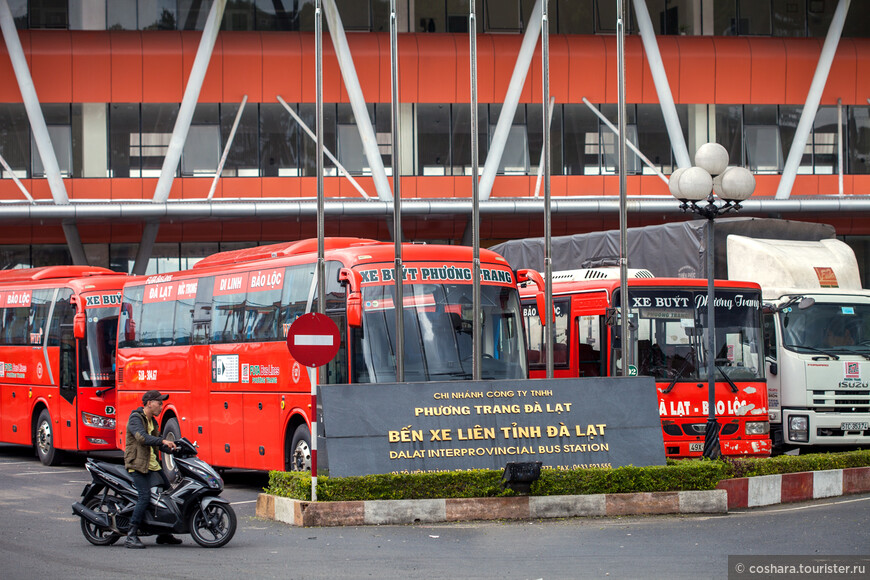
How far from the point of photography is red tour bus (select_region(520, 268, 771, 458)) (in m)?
A: 17.7

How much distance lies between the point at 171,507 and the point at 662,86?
2744 cm

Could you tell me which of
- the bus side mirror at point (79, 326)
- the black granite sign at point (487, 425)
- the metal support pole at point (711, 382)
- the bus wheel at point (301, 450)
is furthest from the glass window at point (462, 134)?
the black granite sign at point (487, 425)

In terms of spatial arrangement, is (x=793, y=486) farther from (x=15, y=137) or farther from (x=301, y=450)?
(x=15, y=137)

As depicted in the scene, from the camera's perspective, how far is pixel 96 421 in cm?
2322

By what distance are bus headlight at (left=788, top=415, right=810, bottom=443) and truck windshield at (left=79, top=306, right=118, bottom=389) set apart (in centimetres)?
1253

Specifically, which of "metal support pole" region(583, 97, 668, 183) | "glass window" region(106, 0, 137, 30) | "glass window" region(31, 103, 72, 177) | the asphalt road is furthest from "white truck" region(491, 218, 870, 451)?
"glass window" region(31, 103, 72, 177)

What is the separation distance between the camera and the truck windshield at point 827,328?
1934cm

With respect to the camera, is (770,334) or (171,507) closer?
(171,507)

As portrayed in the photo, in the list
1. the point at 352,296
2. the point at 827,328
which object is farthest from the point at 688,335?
the point at 352,296

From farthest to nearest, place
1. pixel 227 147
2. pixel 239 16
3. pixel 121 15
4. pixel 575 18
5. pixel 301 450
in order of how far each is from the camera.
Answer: pixel 575 18 → pixel 239 16 → pixel 121 15 → pixel 227 147 → pixel 301 450

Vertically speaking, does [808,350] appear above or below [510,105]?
below

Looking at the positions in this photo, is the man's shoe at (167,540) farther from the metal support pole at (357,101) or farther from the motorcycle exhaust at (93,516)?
the metal support pole at (357,101)

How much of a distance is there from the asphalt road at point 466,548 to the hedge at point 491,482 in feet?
1.36

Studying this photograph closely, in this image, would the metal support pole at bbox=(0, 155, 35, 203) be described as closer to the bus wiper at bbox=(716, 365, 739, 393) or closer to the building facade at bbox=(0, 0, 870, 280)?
the building facade at bbox=(0, 0, 870, 280)
